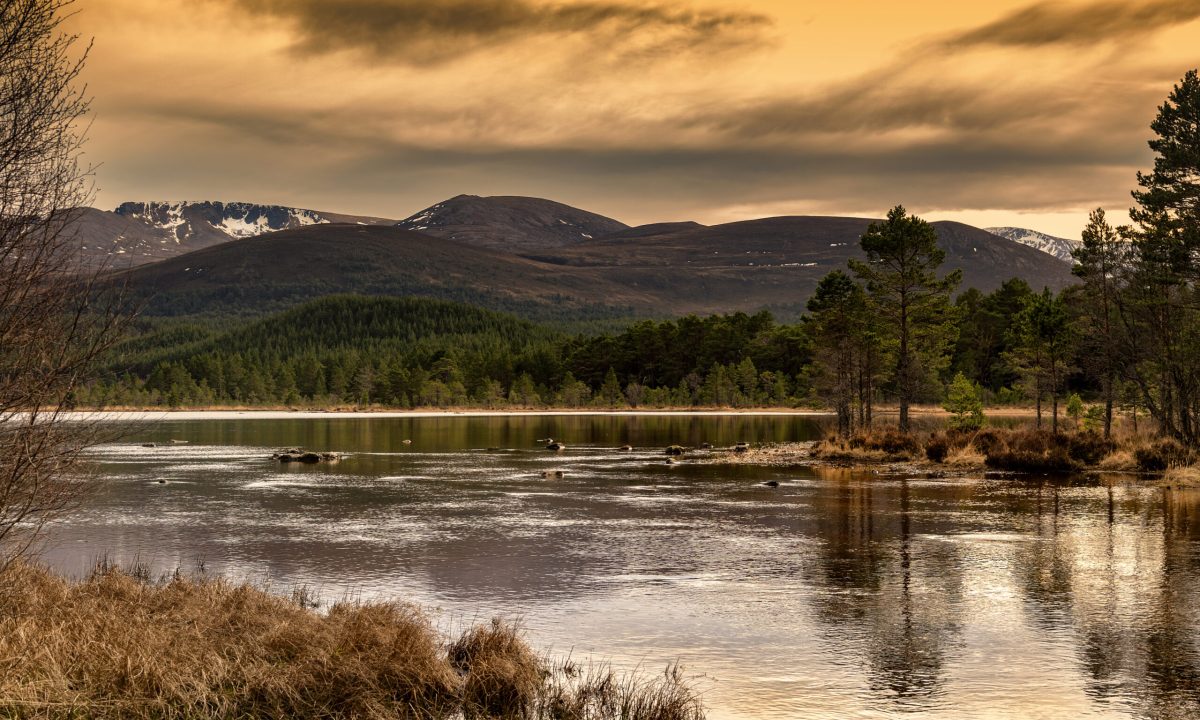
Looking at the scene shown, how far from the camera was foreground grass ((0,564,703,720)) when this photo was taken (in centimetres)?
1228

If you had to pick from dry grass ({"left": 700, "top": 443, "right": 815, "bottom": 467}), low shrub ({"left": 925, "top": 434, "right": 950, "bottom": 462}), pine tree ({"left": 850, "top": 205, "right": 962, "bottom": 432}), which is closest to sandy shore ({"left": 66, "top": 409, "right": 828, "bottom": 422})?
pine tree ({"left": 850, "top": 205, "right": 962, "bottom": 432})

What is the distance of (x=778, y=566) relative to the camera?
80.2 ft

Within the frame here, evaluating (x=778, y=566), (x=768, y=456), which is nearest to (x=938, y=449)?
(x=768, y=456)

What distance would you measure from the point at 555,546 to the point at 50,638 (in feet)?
51.3

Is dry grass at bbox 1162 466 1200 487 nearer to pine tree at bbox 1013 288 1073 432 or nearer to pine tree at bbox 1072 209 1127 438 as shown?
pine tree at bbox 1072 209 1127 438

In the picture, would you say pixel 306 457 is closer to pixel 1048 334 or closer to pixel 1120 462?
pixel 1120 462

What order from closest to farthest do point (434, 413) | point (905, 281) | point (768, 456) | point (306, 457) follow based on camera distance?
point (306, 457) < point (768, 456) < point (905, 281) < point (434, 413)

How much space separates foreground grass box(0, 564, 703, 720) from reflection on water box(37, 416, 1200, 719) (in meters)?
1.78

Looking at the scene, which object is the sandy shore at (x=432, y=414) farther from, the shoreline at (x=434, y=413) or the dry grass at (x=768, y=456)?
the dry grass at (x=768, y=456)

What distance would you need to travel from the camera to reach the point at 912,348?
7356cm

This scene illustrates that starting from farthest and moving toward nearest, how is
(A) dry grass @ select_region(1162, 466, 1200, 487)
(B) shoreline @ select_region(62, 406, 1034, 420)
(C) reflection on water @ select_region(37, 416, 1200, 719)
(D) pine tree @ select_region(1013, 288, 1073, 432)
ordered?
1. (B) shoreline @ select_region(62, 406, 1034, 420)
2. (D) pine tree @ select_region(1013, 288, 1073, 432)
3. (A) dry grass @ select_region(1162, 466, 1200, 487)
4. (C) reflection on water @ select_region(37, 416, 1200, 719)

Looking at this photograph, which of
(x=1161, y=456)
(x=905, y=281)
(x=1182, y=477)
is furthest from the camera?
(x=905, y=281)

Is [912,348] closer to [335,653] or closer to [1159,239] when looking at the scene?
[1159,239]

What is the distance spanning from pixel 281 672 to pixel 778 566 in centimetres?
1414
